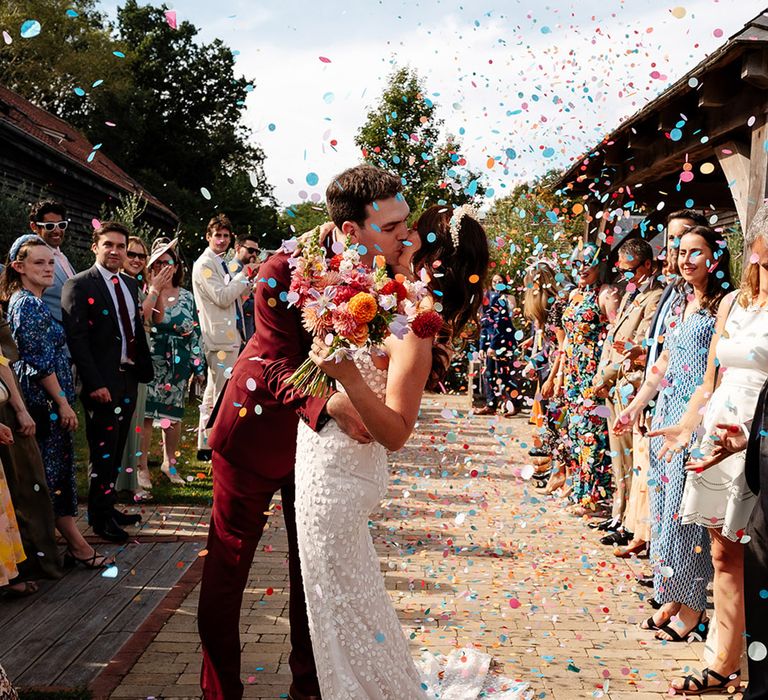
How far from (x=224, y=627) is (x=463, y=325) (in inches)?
60.8

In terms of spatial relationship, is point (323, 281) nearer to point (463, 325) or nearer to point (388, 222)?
point (388, 222)

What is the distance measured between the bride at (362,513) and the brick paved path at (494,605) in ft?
3.00

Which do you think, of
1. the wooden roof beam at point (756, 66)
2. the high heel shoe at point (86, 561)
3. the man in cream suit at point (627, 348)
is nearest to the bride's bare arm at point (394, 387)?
the high heel shoe at point (86, 561)

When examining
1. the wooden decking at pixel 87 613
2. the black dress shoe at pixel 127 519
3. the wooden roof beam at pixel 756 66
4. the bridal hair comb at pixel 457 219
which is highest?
the wooden roof beam at pixel 756 66

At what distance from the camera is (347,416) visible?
2.74 metres

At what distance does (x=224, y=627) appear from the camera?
3252 mm

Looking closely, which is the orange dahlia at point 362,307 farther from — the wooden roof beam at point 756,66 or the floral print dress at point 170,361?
the floral print dress at point 170,361

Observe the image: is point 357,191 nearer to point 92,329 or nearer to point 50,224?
point 92,329

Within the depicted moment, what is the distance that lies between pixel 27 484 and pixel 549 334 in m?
6.54

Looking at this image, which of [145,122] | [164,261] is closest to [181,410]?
[164,261]

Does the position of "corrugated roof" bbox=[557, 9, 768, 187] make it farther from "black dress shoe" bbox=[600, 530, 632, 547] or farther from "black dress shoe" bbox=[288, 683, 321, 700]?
"black dress shoe" bbox=[288, 683, 321, 700]

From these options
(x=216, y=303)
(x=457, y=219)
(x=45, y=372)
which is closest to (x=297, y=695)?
(x=457, y=219)

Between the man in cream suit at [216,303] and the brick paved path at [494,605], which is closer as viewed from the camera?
the brick paved path at [494,605]

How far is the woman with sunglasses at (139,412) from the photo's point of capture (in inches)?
275
